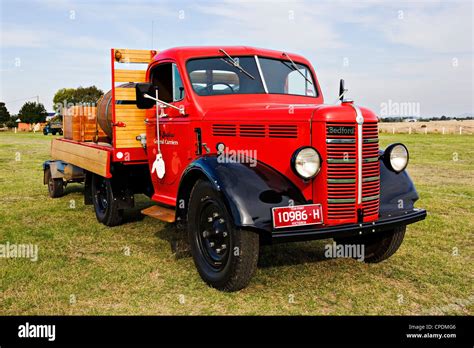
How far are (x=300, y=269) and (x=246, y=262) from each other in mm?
1102

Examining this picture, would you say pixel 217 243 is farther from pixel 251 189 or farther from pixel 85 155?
pixel 85 155

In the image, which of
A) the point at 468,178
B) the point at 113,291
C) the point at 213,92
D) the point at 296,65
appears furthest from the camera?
the point at 468,178

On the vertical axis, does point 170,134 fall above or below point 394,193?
above

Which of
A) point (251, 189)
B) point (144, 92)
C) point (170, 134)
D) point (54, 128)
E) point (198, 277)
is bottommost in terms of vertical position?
point (198, 277)

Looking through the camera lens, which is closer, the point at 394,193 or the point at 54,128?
the point at 394,193

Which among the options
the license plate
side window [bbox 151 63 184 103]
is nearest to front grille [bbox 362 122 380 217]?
the license plate

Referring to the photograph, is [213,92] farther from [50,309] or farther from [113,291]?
[50,309]

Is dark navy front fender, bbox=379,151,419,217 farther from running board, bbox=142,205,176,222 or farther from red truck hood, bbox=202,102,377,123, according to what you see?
running board, bbox=142,205,176,222

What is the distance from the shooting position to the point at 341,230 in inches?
154

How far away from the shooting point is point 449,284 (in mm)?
4402

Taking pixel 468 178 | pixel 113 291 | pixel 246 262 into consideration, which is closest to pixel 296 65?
pixel 246 262

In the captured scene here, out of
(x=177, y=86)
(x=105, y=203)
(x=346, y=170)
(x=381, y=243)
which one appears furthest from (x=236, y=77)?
(x=105, y=203)

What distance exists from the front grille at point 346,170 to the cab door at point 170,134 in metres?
1.70

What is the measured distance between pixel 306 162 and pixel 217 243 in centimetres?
114
